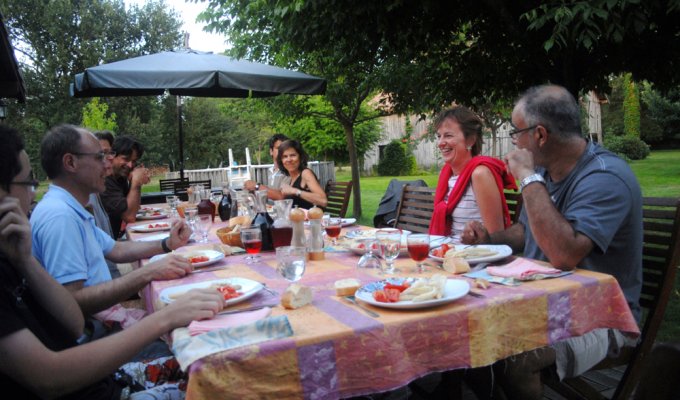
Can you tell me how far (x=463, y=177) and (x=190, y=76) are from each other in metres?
3.86

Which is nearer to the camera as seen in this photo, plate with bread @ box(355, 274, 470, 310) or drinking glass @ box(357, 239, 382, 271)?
plate with bread @ box(355, 274, 470, 310)

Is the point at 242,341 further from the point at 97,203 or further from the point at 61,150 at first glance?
the point at 97,203

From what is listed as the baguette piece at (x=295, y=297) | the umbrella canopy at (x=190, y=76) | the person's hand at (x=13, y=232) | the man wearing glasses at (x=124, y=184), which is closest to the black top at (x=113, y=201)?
the man wearing glasses at (x=124, y=184)

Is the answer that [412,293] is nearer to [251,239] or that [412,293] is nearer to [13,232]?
[251,239]

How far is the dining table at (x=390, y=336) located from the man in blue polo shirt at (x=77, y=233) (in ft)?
0.56

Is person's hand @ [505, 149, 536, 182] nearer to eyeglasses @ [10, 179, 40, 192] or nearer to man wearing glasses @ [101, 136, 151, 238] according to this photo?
eyeglasses @ [10, 179, 40, 192]

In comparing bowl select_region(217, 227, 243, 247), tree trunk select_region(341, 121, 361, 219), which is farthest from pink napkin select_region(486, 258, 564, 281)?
tree trunk select_region(341, 121, 361, 219)

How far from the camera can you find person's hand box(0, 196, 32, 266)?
136 centimetres

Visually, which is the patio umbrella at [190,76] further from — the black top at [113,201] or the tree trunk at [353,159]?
the tree trunk at [353,159]

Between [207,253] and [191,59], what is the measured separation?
4579mm

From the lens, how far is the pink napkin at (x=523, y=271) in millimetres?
1821

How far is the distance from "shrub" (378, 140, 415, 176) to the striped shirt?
834 inches

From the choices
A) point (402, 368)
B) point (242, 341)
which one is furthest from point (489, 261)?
point (242, 341)

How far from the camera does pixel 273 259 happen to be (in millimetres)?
2475
